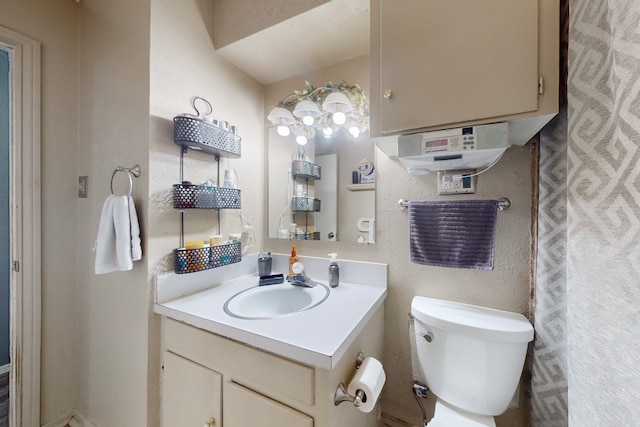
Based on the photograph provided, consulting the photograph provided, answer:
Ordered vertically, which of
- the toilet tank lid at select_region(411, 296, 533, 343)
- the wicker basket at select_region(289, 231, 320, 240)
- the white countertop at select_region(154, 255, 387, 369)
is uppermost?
the wicker basket at select_region(289, 231, 320, 240)

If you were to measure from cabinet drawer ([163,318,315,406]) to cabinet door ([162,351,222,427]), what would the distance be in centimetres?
4

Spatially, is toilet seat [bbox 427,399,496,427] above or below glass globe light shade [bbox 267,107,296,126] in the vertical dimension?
below

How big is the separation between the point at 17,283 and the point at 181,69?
4.34 feet

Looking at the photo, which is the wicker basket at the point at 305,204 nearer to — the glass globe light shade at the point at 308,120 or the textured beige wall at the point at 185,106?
the textured beige wall at the point at 185,106

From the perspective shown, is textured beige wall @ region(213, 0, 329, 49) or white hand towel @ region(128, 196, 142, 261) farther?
textured beige wall @ region(213, 0, 329, 49)

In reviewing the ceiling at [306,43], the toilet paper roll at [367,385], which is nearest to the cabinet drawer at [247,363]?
the toilet paper roll at [367,385]

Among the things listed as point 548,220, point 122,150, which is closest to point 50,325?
point 122,150

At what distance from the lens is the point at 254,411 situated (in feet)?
2.55

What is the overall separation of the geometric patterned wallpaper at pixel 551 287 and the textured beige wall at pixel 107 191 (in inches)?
60.3

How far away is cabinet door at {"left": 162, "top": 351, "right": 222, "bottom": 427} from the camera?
86 centimetres

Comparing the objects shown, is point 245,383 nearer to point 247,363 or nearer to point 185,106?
point 247,363

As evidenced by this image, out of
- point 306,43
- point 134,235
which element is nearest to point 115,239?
point 134,235

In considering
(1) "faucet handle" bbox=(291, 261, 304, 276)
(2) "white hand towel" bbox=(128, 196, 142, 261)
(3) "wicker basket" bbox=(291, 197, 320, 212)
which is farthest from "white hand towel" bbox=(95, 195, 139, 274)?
(3) "wicker basket" bbox=(291, 197, 320, 212)

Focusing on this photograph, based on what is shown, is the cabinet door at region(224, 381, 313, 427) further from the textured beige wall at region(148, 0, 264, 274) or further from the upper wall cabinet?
the upper wall cabinet
